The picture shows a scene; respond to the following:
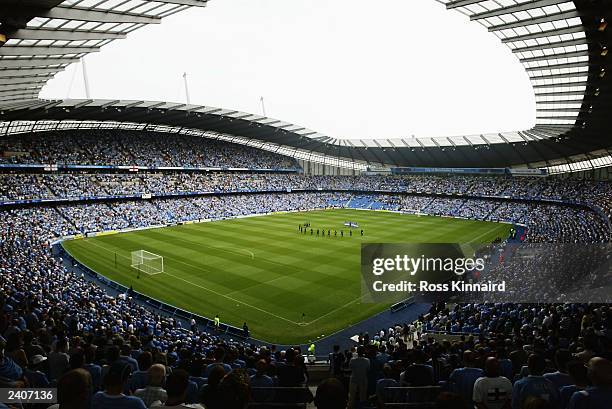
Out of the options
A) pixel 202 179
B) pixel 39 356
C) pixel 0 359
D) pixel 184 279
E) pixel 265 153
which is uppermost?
pixel 265 153

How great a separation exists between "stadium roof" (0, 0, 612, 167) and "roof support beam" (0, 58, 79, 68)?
0.07 m

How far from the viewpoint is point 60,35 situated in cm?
2102

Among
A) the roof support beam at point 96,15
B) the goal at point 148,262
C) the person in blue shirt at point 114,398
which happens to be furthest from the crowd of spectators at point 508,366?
the goal at point 148,262

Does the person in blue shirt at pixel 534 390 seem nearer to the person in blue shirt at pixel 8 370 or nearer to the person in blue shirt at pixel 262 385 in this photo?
the person in blue shirt at pixel 262 385

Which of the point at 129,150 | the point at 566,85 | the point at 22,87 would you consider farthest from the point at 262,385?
the point at 129,150

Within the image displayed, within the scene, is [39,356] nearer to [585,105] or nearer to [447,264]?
[447,264]

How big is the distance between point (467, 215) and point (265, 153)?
47.8 meters

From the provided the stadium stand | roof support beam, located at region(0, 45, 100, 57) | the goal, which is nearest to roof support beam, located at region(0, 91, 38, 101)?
roof support beam, located at region(0, 45, 100, 57)

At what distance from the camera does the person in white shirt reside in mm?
5160

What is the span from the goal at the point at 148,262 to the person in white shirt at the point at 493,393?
29899 millimetres

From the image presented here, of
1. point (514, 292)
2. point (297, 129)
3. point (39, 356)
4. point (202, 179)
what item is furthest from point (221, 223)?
point (39, 356)

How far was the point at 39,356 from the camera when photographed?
295 inches

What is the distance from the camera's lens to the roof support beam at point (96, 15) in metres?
17.8

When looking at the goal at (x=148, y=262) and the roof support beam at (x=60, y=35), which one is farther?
the goal at (x=148, y=262)
